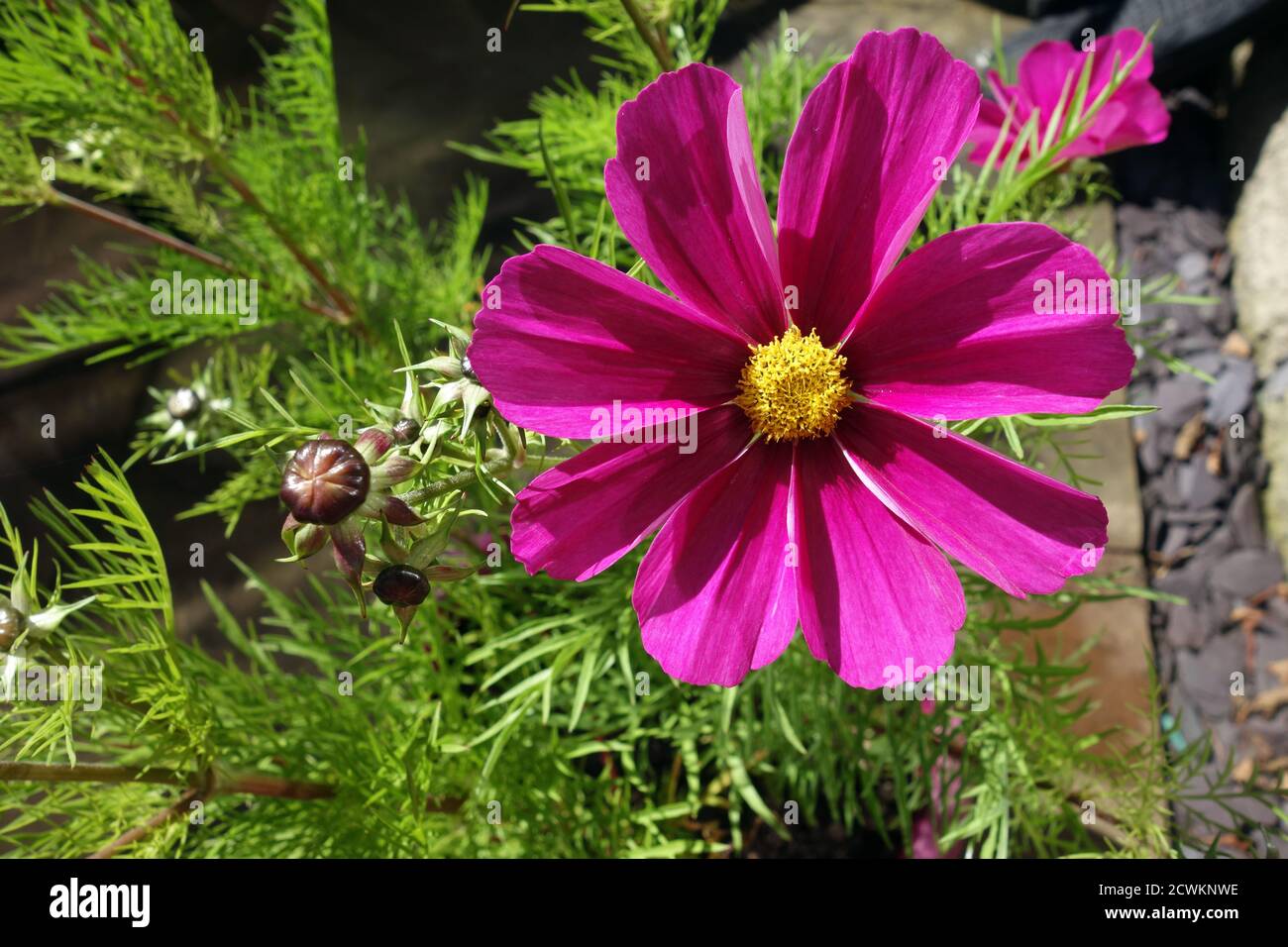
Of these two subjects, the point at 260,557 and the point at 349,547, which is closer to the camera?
the point at 349,547

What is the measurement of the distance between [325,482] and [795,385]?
7.3 inches

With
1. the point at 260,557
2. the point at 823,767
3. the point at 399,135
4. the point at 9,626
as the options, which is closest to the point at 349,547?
the point at 9,626

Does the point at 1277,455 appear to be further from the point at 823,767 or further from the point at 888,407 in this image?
the point at 888,407

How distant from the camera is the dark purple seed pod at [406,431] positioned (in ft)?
1.02

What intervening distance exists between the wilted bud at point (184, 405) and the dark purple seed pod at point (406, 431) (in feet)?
1.30

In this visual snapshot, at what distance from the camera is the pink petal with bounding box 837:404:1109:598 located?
32 cm

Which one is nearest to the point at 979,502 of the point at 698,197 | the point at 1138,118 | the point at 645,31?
the point at 698,197

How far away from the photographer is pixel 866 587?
1.17 ft

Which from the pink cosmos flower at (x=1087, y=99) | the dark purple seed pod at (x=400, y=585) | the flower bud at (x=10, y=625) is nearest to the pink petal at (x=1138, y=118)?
the pink cosmos flower at (x=1087, y=99)

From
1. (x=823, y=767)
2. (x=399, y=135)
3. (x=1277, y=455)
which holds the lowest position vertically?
(x=823, y=767)

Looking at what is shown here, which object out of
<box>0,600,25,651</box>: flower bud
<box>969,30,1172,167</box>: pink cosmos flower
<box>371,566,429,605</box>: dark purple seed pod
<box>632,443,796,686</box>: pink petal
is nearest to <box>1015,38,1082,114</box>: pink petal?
<box>969,30,1172,167</box>: pink cosmos flower

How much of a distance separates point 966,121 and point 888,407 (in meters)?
0.11

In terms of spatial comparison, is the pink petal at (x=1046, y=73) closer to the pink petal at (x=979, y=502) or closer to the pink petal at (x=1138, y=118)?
the pink petal at (x=1138, y=118)

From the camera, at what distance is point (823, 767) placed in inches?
24.5
